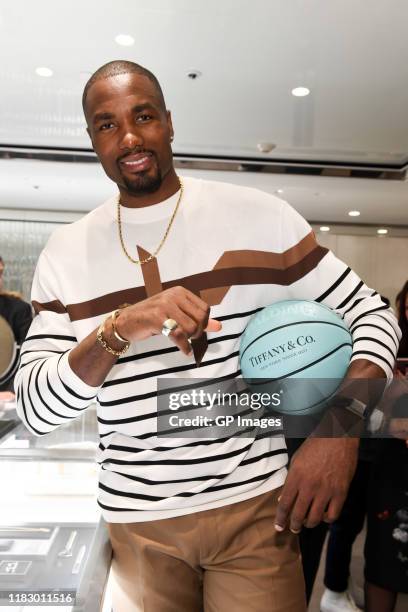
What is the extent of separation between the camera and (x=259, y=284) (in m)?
1.01

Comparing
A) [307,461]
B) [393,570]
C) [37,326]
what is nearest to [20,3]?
[37,326]

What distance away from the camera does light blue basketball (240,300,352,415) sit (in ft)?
3.03

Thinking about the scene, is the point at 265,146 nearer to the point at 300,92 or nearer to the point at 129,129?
the point at 300,92

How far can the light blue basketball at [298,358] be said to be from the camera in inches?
36.3

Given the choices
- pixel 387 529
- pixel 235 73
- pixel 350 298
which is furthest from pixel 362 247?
pixel 350 298

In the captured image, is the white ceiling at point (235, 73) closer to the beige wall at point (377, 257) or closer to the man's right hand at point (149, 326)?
the beige wall at point (377, 257)

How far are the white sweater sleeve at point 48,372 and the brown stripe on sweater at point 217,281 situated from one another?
0.04m

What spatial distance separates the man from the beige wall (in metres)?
7.71

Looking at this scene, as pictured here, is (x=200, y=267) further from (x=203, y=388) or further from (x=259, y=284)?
(x=203, y=388)

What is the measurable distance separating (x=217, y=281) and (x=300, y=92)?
3555mm

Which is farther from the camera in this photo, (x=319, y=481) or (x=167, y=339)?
(x=167, y=339)

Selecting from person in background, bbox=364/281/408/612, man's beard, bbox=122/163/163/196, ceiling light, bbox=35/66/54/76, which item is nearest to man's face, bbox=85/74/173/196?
man's beard, bbox=122/163/163/196

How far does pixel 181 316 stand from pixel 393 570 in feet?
5.98

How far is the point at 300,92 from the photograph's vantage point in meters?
4.11
